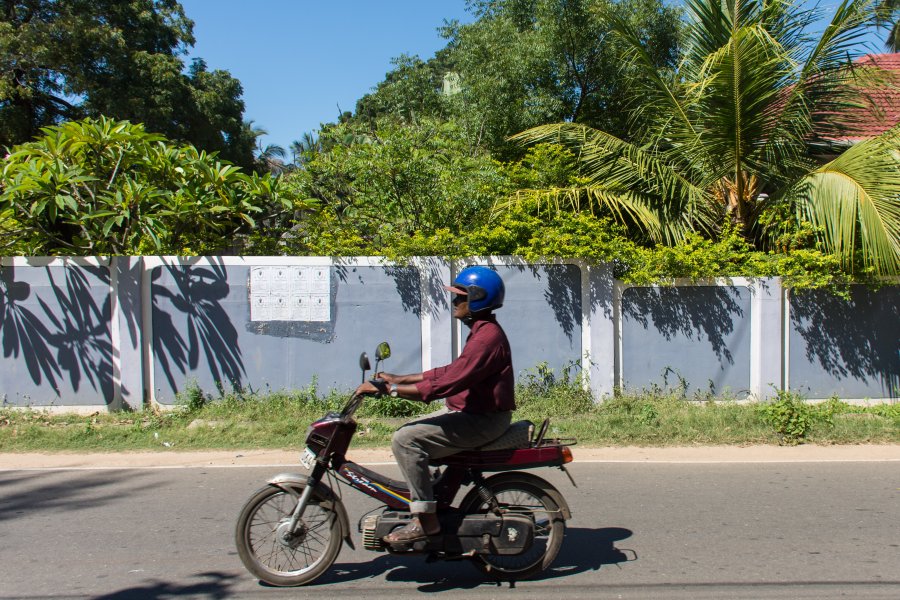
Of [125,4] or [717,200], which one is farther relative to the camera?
[125,4]

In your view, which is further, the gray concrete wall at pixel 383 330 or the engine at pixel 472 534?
the gray concrete wall at pixel 383 330

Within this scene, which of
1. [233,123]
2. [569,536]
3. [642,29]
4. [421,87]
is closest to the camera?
[569,536]

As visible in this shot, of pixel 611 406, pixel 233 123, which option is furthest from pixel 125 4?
pixel 611 406

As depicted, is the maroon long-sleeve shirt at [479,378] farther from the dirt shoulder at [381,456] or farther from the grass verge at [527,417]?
the grass verge at [527,417]

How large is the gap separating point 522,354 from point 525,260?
1.29 metres

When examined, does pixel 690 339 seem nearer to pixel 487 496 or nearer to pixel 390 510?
pixel 487 496

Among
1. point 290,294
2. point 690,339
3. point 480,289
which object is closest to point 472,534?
point 480,289

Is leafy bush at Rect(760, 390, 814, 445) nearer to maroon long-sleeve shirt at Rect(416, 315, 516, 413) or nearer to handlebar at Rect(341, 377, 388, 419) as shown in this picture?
maroon long-sleeve shirt at Rect(416, 315, 516, 413)

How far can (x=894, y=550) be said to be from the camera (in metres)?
4.72

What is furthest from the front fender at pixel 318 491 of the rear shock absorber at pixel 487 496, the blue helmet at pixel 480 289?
the blue helmet at pixel 480 289

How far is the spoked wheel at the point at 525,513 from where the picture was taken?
14.0 ft

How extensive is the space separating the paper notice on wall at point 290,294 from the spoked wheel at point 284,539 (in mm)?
5434

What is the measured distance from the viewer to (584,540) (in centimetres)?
498

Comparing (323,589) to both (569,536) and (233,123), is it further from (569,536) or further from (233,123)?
(233,123)
